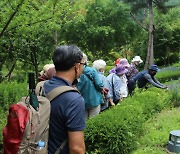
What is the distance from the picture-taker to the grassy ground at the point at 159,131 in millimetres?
4608

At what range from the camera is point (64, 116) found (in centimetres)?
177

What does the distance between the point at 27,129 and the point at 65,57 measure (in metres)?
0.51

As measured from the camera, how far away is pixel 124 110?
485cm

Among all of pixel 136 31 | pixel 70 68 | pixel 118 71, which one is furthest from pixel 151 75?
pixel 136 31

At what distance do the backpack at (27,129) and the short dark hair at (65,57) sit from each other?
26cm

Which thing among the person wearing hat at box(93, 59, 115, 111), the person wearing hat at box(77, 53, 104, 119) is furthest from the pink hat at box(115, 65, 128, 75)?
the person wearing hat at box(77, 53, 104, 119)

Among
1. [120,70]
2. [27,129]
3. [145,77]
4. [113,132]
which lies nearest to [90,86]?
[113,132]

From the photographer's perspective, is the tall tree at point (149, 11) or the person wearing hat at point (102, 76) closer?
the person wearing hat at point (102, 76)

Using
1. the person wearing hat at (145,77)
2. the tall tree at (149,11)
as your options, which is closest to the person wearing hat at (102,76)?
the person wearing hat at (145,77)

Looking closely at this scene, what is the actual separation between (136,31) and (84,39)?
4.67m

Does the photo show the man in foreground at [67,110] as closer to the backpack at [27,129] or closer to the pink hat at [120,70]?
the backpack at [27,129]

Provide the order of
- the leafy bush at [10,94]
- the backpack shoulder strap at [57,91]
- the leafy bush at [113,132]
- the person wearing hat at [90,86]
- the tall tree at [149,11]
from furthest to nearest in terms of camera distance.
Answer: the tall tree at [149,11]
the leafy bush at [10,94]
the person wearing hat at [90,86]
the leafy bush at [113,132]
the backpack shoulder strap at [57,91]

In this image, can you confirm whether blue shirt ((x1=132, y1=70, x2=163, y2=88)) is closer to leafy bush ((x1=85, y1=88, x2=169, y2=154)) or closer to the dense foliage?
the dense foliage

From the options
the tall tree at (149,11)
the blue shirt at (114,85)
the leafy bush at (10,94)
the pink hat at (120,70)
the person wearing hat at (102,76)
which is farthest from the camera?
the tall tree at (149,11)
